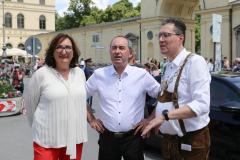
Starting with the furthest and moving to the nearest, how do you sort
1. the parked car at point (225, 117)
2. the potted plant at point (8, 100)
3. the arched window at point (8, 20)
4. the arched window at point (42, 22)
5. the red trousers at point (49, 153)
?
the arched window at point (42, 22) → the arched window at point (8, 20) → the potted plant at point (8, 100) → the parked car at point (225, 117) → the red trousers at point (49, 153)

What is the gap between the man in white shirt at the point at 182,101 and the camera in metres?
3.49

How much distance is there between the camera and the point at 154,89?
14.4ft

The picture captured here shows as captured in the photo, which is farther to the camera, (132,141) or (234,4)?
(234,4)

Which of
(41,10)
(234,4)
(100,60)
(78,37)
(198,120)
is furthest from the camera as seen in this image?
(41,10)

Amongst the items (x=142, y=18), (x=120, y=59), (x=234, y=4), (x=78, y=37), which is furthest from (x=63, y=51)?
(x=78, y=37)

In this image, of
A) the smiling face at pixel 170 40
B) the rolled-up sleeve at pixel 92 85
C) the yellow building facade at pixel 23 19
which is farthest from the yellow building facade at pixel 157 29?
the yellow building facade at pixel 23 19

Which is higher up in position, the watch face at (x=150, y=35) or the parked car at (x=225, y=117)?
the watch face at (x=150, y=35)

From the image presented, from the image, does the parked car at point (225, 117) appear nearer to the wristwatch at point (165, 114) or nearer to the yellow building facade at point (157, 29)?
the wristwatch at point (165, 114)

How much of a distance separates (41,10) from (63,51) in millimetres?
84144

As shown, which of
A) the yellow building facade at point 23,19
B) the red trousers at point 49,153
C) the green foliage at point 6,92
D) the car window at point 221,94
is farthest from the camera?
the yellow building facade at point 23,19

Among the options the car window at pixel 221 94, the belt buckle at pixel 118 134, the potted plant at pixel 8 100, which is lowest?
the potted plant at pixel 8 100

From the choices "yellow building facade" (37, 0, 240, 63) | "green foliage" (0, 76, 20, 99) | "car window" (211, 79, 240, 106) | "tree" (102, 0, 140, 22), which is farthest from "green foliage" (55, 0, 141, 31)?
"car window" (211, 79, 240, 106)

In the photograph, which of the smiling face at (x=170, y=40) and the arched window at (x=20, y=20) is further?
the arched window at (x=20, y=20)

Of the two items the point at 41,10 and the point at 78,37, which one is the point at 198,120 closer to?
the point at 78,37
